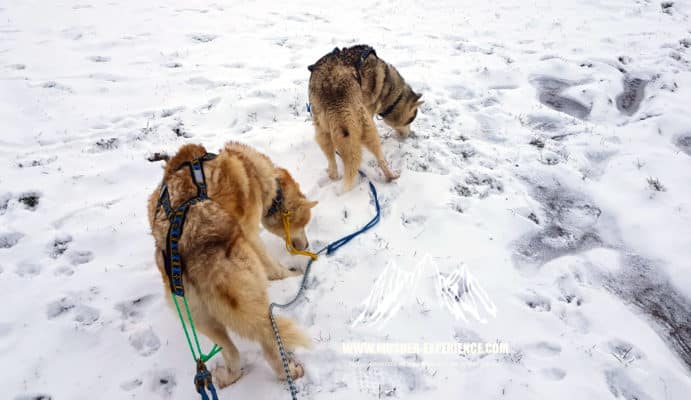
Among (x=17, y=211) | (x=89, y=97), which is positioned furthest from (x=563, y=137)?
(x=89, y=97)

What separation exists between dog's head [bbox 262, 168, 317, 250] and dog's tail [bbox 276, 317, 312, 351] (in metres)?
1.56

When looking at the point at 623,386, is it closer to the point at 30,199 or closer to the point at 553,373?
the point at 553,373

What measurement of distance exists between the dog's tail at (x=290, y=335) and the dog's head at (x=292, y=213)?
1562 mm

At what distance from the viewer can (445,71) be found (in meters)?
7.74

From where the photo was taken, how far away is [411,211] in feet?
15.1

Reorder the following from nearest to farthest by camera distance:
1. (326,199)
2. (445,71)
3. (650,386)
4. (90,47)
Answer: (650,386) → (326,199) → (445,71) → (90,47)

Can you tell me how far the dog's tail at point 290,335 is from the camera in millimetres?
2469

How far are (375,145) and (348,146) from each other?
0.52m

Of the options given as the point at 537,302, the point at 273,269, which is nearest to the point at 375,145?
the point at 273,269

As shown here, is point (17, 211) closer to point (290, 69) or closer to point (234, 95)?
point (234, 95)

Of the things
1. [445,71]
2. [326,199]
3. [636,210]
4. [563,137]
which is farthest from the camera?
[445,71]

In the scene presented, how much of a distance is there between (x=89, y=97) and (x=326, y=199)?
17.5 ft

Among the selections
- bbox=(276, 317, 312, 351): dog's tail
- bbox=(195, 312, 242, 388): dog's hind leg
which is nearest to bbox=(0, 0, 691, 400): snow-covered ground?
bbox=(195, 312, 242, 388): dog's hind leg

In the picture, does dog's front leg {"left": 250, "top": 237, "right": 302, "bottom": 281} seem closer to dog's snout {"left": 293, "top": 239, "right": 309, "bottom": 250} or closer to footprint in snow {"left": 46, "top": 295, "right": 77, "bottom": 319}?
dog's snout {"left": 293, "top": 239, "right": 309, "bottom": 250}
